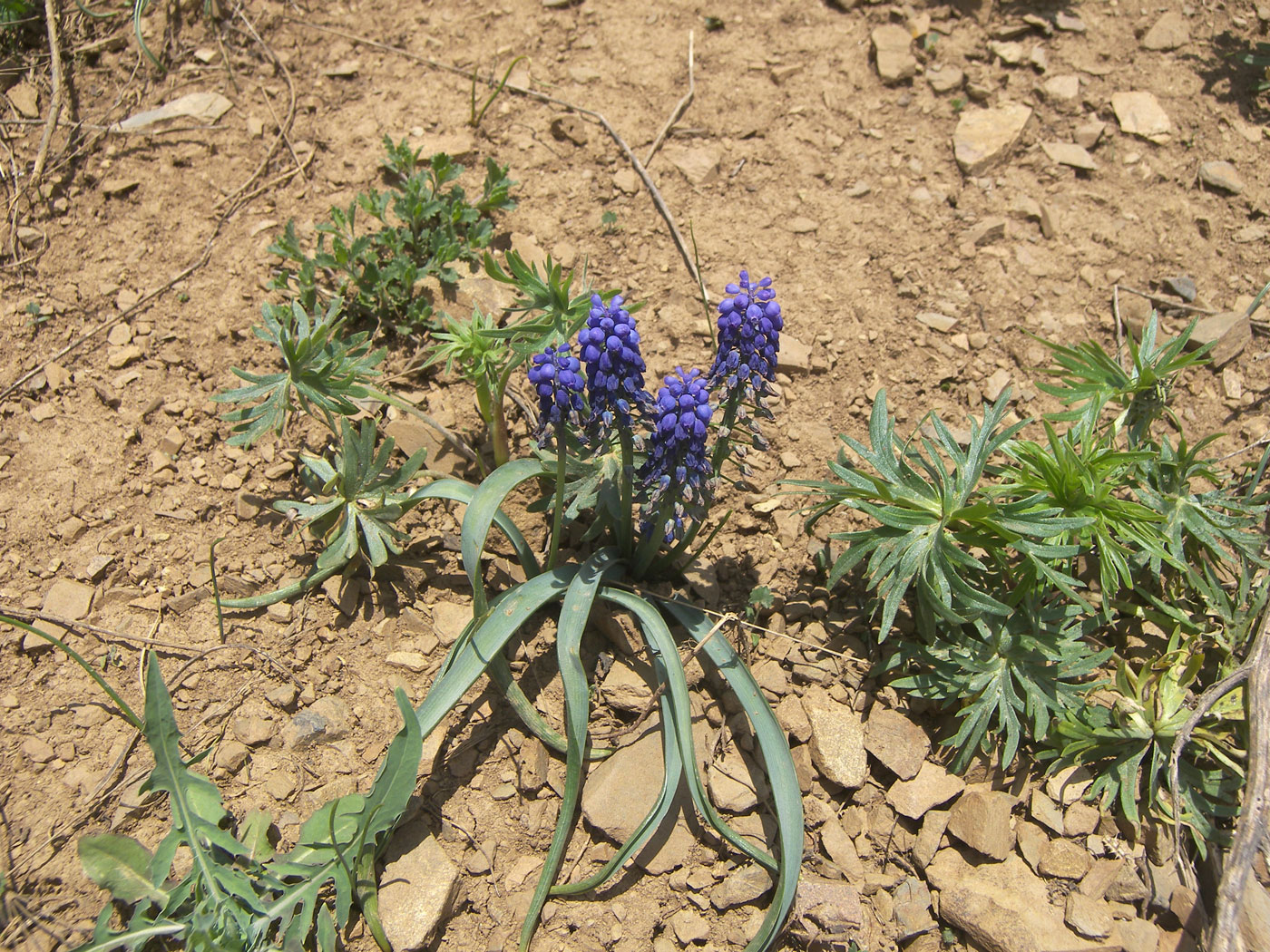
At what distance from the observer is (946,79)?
14.1 feet

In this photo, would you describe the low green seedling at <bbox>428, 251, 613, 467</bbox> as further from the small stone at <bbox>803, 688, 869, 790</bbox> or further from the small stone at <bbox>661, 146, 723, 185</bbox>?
the small stone at <bbox>803, 688, 869, 790</bbox>

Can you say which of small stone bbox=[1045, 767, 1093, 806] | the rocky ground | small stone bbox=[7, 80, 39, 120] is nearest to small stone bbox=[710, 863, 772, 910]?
the rocky ground

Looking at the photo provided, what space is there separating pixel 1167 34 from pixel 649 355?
10.8 ft

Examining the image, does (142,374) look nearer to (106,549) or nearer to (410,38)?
(106,549)

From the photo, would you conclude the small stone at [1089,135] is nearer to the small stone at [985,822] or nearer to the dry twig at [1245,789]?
the dry twig at [1245,789]

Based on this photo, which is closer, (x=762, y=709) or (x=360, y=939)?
(x=360, y=939)

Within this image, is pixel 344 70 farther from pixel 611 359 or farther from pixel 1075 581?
pixel 1075 581

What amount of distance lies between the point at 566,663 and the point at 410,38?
343 cm

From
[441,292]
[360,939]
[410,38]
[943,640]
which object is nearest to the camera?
[360,939]

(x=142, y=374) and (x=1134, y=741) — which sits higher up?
(x=142, y=374)

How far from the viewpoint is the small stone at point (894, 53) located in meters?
4.27

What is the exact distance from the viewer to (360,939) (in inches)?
96.2

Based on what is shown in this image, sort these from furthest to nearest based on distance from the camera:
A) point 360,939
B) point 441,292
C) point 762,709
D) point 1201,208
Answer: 1. point 1201,208
2. point 441,292
3. point 762,709
4. point 360,939

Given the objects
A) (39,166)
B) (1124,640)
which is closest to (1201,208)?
(1124,640)
